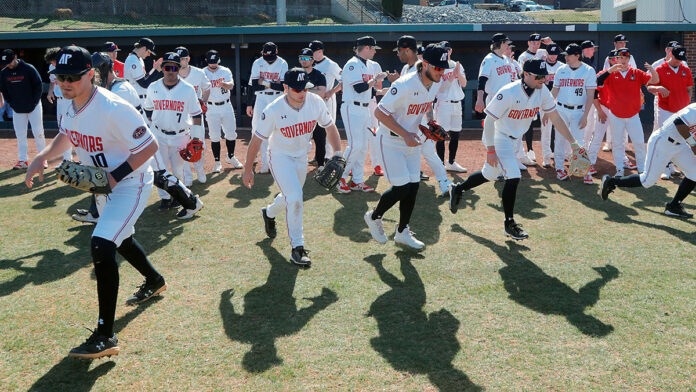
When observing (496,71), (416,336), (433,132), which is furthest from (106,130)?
(496,71)

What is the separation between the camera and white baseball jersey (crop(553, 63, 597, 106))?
9.45m

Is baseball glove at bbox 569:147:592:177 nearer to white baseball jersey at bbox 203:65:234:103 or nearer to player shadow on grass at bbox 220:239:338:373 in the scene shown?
player shadow on grass at bbox 220:239:338:373

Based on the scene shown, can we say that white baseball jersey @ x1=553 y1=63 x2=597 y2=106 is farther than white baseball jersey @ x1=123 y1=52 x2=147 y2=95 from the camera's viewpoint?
No

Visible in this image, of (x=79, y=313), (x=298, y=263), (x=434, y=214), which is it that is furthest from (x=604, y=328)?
(x=79, y=313)

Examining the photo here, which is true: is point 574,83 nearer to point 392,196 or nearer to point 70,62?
point 392,196

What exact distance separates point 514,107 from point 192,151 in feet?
14.1

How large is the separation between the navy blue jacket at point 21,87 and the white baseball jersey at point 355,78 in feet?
19.5

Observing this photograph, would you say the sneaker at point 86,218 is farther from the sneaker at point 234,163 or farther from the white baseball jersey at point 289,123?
the sneaker at point 234,163

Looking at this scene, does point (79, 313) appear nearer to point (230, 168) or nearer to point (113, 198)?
point (113, 198)

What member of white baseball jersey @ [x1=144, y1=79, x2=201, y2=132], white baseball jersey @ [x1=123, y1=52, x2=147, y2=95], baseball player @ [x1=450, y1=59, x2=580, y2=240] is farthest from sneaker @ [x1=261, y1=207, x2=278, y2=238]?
white baseball jersey @ [x1=123, y1=52, x2=147, y2=95]

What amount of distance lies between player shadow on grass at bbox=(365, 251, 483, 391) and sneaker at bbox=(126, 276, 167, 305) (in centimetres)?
191

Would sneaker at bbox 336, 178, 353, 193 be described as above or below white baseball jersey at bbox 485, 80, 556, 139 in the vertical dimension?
below

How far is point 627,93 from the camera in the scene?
9.32 metres

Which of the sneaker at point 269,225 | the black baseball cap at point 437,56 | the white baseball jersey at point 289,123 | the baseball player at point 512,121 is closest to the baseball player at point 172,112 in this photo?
the sneaker at point 269,225
